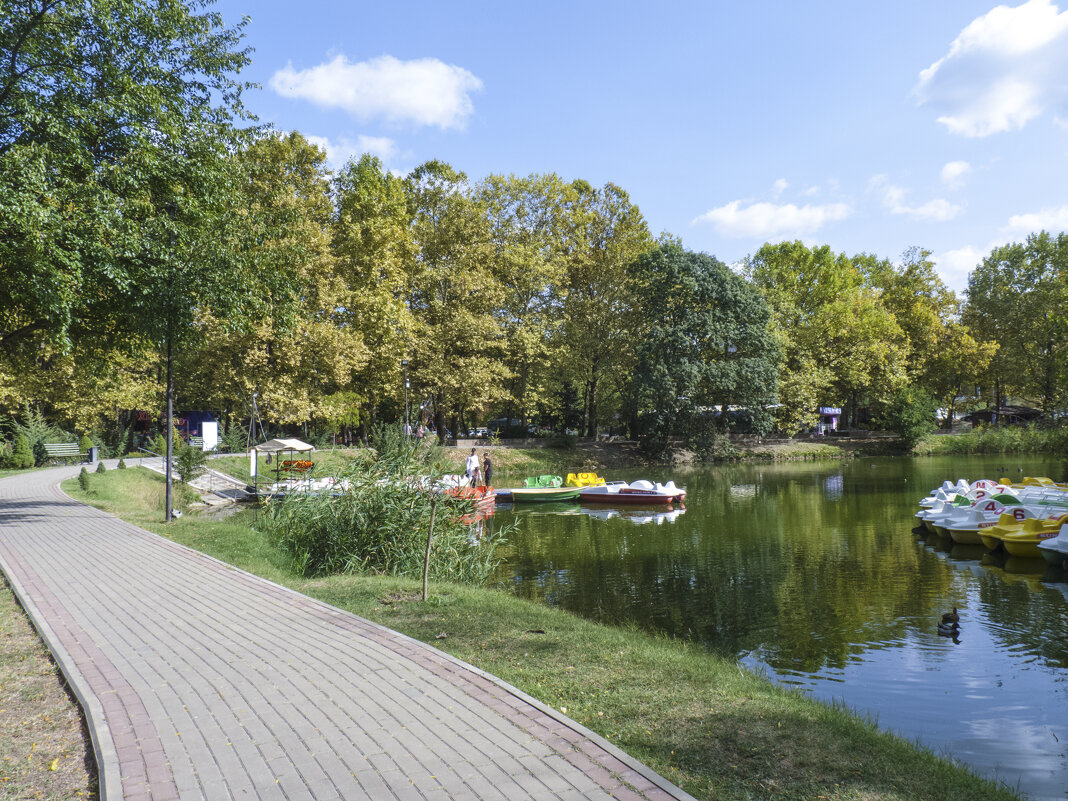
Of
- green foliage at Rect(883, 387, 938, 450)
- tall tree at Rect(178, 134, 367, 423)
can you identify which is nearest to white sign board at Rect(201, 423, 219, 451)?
tall tree at Rect(178, 134, 367, 423)

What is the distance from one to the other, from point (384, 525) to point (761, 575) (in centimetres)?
775

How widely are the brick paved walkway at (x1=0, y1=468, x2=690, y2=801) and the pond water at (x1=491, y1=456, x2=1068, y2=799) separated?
4.36 meters

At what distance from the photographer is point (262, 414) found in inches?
1324

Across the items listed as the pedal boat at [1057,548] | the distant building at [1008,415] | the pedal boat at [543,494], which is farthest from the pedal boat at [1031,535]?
the distant building at [1008,415]

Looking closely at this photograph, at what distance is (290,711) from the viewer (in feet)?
18.3

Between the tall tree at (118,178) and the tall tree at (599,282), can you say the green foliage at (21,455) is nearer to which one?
the tall tree at (118,178)

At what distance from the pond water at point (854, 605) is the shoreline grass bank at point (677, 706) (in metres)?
1.27

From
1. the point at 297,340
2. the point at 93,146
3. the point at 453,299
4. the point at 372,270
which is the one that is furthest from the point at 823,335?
the point at 93,146

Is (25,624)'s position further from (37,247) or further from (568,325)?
(568,325)

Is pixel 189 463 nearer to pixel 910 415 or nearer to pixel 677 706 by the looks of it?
pixel 677 706

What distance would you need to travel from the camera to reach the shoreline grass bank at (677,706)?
4.75m

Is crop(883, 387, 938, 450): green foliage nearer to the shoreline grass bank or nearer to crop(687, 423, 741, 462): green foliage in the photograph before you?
crop(687, 423, 741, 462): green foliage

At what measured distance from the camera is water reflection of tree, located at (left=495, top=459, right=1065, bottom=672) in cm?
1090

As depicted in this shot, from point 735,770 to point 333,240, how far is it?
3530cm
